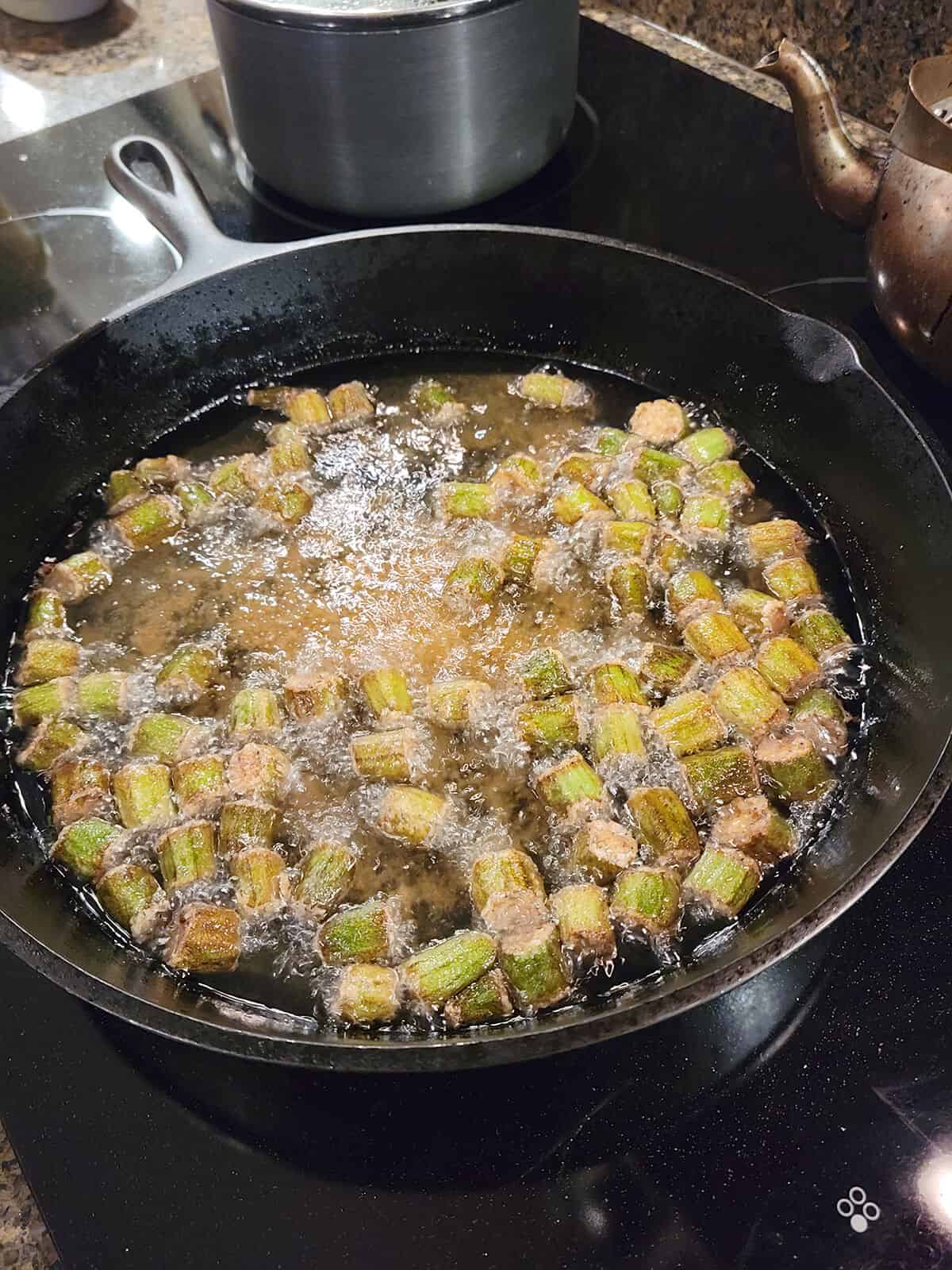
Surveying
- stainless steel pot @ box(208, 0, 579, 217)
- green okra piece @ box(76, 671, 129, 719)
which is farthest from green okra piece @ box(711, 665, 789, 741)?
stainless steel pot @ box(208, 0, 579, 217)

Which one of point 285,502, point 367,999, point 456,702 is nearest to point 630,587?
point 456,702

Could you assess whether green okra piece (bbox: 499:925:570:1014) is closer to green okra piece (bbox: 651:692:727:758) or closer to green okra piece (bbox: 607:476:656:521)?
green okra piece (bbox: 651:692:727:758)

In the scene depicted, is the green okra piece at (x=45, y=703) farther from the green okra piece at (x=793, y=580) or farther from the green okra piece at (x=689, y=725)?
the green okra piece at (x=793, y=580)

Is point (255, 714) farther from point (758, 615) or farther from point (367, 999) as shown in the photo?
point (758, 615)

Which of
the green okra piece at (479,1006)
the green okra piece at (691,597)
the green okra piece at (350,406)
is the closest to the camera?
the green okra piece at (479,1006)

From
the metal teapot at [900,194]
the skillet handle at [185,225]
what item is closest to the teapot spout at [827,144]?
the metal teapot at [900,194]

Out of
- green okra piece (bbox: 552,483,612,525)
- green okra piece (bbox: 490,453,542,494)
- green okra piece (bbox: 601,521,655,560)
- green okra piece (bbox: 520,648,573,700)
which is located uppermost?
green okra piece (bbox: 490,453,542,494)
